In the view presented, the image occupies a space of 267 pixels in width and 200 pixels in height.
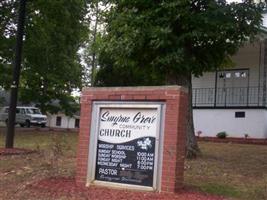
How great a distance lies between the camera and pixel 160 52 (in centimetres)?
1320

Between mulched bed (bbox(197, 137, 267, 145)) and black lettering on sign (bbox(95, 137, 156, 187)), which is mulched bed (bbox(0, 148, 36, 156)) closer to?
black lettering on sign (bbox(95, 137, 156, 187))

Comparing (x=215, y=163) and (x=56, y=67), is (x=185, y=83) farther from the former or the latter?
(x=56, y=67)

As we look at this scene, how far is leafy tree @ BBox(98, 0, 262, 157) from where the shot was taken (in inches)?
499

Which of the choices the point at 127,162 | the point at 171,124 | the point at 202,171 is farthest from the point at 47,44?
the point at 171,124

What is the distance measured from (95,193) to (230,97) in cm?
1819

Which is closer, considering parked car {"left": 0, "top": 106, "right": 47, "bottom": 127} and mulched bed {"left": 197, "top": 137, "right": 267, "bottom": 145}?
mulched bed {"left": 197, "top": 137, "right": 267, "bottom": 145}

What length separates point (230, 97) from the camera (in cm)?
2631

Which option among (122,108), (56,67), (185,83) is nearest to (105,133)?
(122,108)

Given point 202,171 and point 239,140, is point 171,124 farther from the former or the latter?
point 239,140

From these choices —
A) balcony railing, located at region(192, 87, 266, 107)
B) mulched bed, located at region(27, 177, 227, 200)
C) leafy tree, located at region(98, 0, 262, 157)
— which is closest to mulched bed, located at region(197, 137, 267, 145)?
balcony railing, located at region(192, 87, 266, 107)

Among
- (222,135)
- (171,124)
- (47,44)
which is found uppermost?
(47,44)

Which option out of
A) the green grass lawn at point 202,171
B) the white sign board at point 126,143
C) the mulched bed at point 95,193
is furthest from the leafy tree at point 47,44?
the mulched bed at point 95,193

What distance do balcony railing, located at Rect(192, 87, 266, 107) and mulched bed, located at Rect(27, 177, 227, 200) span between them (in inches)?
634

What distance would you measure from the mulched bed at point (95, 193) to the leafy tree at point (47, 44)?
16.5m
